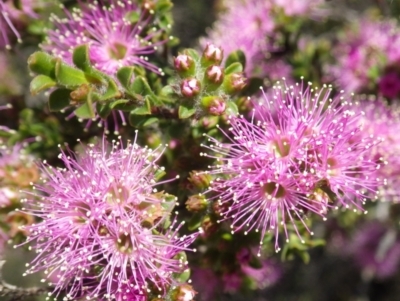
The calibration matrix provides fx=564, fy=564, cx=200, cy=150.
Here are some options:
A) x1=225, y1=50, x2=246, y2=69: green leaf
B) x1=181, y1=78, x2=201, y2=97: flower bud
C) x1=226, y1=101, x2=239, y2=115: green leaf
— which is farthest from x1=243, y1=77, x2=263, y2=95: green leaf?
x1=181, y1=78, x2=201, y2=97: flower bud

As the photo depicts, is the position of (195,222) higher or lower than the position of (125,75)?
lower

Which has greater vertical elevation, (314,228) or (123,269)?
(314,228)

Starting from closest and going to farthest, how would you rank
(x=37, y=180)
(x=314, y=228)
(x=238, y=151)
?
1. (x=238, y=151)
2. (x=37, y=180)
3. (x=314, y=228)

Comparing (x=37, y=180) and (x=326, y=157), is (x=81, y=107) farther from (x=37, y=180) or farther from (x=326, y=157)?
(x=326, y=157)

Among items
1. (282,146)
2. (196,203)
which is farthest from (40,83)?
(282,146)

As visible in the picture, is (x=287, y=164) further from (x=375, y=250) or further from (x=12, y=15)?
(x=375, y=250)

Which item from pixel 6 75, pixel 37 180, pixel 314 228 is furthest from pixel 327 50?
pixel 6 75
